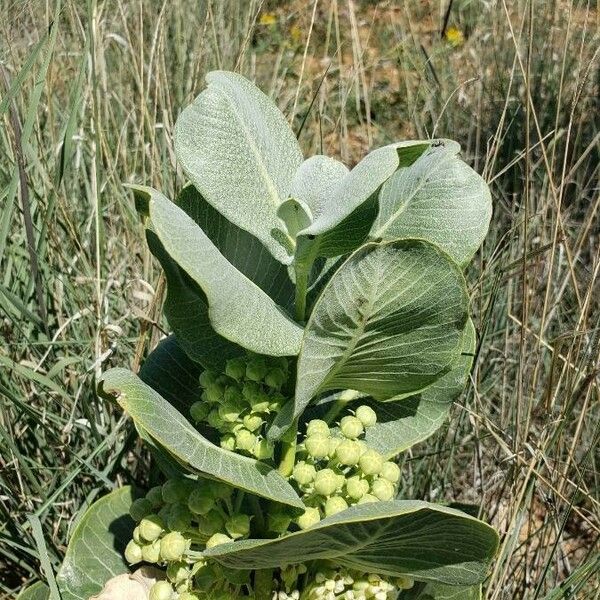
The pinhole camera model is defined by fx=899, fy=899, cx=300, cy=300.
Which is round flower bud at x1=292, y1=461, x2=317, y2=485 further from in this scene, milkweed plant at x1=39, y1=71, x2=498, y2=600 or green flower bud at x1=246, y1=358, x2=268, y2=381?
green flower bud at x1=246, y1=358, x2=268, y2=381

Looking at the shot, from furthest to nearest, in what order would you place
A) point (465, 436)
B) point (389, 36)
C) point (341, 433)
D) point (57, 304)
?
point (389, 36) → point (465, 436) → point (57, 304) → point (341, 433)

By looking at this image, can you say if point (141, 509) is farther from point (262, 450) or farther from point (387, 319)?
point (387, 319)

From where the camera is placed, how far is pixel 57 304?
Result: 1767 mm

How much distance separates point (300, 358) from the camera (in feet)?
2.82

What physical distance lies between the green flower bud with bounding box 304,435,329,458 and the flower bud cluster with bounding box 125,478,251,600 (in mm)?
126

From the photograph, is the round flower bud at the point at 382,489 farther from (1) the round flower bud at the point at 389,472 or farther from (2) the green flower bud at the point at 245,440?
(2) the green flower bud at the point at 245,440

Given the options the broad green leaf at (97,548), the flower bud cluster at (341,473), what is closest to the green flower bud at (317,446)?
the flower bud cluster at (341,473)

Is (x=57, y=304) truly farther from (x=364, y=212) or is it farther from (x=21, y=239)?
(x=364, y=212)

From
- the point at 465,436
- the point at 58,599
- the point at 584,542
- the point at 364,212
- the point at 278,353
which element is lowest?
the point at 584,542

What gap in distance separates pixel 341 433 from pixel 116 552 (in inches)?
16.0

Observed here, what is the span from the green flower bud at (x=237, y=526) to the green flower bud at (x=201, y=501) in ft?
0.09

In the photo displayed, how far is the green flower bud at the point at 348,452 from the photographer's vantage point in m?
0.92

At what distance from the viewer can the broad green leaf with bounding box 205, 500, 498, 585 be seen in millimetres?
841

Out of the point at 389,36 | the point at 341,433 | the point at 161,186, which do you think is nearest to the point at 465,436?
the point at 161,186
